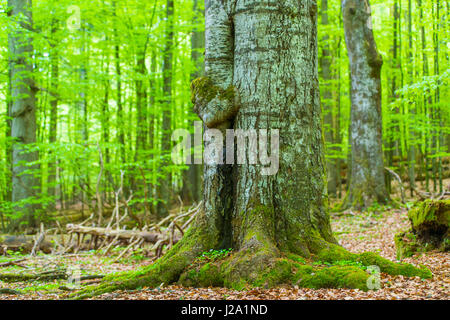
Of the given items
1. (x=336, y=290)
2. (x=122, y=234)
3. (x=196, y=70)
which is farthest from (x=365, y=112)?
(x=336, y=290)

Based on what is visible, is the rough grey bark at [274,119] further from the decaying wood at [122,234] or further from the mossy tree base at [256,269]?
the decaying wood at [122,234]

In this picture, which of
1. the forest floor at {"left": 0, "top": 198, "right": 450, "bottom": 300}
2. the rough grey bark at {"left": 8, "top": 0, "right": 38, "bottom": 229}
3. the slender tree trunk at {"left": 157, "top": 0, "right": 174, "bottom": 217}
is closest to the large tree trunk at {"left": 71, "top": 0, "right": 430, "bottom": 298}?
the forest floor at {"left": 0, "top": 198, "right": 450, "bottom": 300}

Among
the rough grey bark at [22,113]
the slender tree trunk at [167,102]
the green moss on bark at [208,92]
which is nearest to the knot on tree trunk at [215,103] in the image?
the green moss on bark at [208,92]

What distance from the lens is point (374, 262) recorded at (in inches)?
154

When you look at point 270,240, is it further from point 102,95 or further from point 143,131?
point 102,95

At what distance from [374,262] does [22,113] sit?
1181cm

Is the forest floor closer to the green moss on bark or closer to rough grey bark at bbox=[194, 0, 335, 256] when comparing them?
rough grey bark at bbox=[194, 0, 335, 256]

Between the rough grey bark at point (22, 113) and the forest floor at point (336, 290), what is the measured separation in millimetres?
4433

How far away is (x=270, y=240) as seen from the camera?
12.4 feet

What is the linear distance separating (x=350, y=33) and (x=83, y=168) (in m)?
9.47

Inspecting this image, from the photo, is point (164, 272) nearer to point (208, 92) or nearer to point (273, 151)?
point (273, 151)

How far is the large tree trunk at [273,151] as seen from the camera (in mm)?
3896

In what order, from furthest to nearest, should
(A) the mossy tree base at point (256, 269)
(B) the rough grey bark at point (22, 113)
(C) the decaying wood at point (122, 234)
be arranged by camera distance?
(B) the rough grey bark at point (22, 113) < (C) the decaying wood at point (122, 234) < (A) the mossy tree base at point (256, 269)

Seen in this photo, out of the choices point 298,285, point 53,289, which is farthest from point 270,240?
point 53,289
